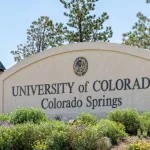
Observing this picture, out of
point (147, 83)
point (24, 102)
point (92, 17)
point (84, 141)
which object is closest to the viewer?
point (84, 141)

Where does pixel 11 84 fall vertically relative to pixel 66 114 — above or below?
above

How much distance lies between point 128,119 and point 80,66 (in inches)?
248

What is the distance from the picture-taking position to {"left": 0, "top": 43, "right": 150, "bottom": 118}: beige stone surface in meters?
17.9

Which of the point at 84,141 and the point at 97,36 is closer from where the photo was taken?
the point at 84,141

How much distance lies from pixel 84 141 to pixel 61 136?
0.69 metres

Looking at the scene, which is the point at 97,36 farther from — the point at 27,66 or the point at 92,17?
the point at 27,66

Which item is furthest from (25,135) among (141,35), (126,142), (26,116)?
(141,35)

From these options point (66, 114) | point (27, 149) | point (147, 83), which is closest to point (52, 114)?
point (66, 114)

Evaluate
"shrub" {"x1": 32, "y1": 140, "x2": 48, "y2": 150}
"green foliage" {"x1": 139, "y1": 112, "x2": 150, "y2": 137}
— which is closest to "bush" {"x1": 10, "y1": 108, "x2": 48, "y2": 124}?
"green foliage" {"x1": 139, "y1": 112, "x2": 150, "y2": 137}

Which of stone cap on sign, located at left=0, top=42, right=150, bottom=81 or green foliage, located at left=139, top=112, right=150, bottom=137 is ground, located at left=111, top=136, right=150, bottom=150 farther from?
stone cap on sign, located at left=0, top=42, right=150, bottom=81

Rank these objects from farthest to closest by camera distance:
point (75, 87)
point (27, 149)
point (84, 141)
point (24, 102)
Answer: point (24, 102), point (75, 87), point (27, 149), point (84, 141)

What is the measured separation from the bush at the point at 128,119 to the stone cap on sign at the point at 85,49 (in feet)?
15.2

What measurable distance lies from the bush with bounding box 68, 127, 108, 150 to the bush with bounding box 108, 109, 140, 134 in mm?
2754

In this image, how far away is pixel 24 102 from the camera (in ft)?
69.4
